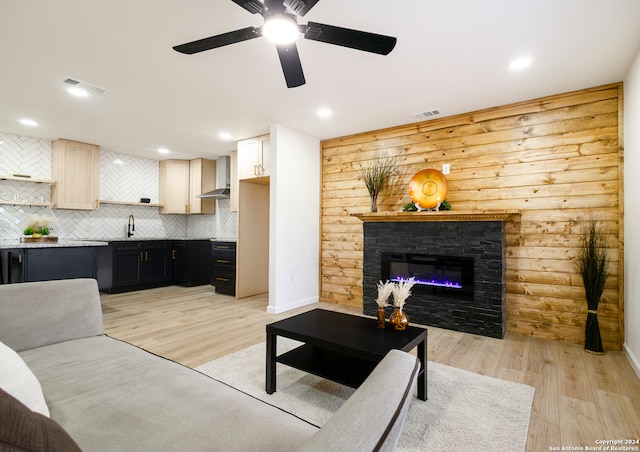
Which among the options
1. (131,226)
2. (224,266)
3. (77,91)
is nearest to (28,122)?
(77,91)

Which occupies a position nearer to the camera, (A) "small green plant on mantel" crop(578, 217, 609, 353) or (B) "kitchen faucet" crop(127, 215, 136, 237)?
(A) "small green plant on mantel" crop(578, 217, 609, 353)

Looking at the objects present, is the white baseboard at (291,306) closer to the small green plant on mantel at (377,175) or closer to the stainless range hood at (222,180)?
the small green plant on mantel at (377,175)

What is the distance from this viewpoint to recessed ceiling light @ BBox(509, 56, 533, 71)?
2697mm

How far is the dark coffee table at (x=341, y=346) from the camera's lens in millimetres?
1934

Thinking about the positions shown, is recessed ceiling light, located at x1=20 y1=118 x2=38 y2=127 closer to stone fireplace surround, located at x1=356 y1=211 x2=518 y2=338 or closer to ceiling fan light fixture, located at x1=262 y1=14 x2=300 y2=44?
ceiling fan light fixture, located at x1=262 y1=14 x2=300 y2=44

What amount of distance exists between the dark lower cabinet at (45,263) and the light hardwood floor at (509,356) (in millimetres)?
710

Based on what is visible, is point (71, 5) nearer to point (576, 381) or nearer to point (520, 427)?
point (520, 427)

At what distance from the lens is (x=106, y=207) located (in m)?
6.06

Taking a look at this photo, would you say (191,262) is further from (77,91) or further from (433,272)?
(433,272)

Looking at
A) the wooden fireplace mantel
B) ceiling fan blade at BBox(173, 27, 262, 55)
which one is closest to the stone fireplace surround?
the wooden fireplace mantel

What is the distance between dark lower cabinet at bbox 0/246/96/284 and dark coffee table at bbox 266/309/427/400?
114 inches

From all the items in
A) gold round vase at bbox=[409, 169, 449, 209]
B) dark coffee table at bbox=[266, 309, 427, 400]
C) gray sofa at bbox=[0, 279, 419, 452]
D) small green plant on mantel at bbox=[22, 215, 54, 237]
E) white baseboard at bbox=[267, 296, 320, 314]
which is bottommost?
white baseboard at bbox=[267, 296, 320, 314]

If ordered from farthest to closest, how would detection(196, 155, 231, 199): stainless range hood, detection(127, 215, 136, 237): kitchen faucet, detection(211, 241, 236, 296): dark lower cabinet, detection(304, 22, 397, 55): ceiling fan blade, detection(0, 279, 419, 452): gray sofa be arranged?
1. detection(127, 215, 136, 237): kitchen faucet
2. detection(196, 155, 231, 199): stainless range hood
3. detection(211, 241, 236, 296): dark lower cabinet
4. detection(304, 22, 397, 55): ceiling fan blade
5. detection(0, 279, 419, 452): gray sofa

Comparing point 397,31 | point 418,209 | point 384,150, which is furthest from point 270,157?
point 397,31
